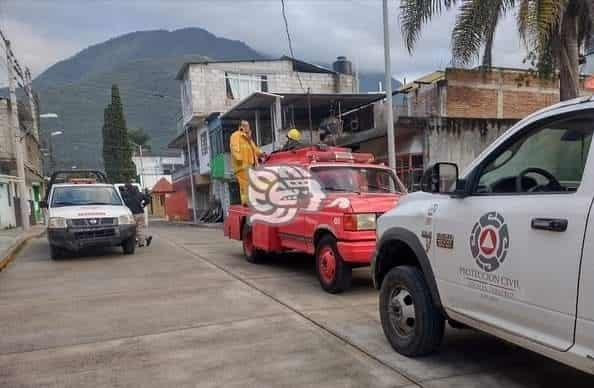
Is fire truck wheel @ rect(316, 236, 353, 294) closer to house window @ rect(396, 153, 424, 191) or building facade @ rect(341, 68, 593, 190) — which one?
building facade @ rect(341, 68, 593, 190)

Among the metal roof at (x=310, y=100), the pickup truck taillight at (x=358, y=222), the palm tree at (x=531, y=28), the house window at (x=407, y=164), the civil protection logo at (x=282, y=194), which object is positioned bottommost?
the pickup truck taillight at (x=358, y=222)

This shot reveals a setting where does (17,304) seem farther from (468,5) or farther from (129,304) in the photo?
(468,5)

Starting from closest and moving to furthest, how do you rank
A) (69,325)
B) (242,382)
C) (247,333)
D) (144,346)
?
(242,382)
(144,346)
(247,333)
(69,325)

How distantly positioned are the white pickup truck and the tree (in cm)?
5654

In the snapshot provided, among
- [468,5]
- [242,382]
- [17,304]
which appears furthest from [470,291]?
[468,5]

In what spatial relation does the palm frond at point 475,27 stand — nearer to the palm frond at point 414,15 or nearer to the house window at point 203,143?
the palm frond at point 414,15

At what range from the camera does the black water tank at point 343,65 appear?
3331 centimetres

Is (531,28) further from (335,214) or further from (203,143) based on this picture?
(203,143)

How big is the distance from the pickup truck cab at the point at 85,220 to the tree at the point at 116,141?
47.3 meters

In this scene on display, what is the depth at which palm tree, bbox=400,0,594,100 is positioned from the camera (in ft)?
22.4

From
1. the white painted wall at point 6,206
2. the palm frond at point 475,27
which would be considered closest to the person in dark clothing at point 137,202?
the palm frond at point 475,27

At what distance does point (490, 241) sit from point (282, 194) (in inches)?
200

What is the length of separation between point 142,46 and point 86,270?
642 ft

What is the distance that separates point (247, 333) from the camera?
4840 mm
